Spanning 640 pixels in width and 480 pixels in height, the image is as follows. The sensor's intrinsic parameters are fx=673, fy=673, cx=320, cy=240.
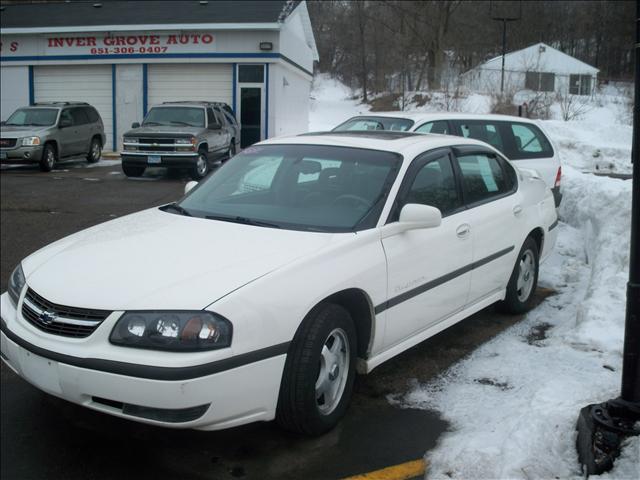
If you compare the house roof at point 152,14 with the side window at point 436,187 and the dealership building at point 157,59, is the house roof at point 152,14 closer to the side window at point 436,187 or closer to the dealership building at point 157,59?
the dealership building at point 157,59

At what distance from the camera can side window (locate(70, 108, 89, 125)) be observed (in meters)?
18.9

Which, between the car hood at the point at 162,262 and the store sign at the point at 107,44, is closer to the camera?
the car hood at the point at 162,262

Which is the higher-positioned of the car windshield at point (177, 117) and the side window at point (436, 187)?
the car windshield at point (177, 117)

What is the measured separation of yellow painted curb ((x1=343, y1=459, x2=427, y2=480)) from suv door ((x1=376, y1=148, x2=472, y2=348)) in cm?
84

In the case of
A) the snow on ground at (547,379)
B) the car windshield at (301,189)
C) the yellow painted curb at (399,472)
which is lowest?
the yellow painted curb at (399,472)

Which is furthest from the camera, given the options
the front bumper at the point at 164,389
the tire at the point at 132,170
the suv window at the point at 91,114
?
the suv window at the point at 91,114

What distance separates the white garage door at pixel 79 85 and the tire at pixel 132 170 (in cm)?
809

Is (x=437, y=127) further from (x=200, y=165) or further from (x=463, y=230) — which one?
(x=200, y=165)

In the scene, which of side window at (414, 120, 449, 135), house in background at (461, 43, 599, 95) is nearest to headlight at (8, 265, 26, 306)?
side window at (414, 120, 449, 135)

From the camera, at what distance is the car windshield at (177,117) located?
16.6m

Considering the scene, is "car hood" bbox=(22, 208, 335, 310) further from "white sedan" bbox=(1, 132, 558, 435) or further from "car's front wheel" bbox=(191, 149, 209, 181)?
"car's front wheel" bbox=(191, 149, 209, 181)

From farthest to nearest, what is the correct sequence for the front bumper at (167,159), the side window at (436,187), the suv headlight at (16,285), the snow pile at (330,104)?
the snow pile at (330,104) → the front bumper at (167,159) → the side window at (436,187) → the suv headlight at (16,285)

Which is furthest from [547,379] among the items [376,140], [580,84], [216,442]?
[580,84]

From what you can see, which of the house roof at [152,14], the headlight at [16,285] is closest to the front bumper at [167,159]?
the house roof at [152,14]
